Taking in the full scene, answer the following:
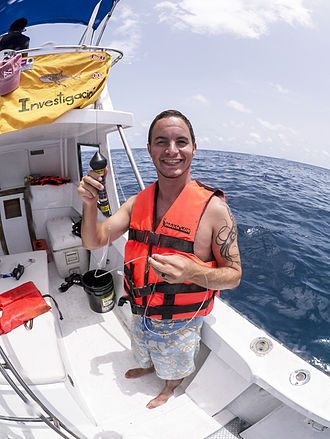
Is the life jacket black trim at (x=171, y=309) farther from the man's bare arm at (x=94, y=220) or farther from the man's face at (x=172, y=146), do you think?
the man's face at (x=172, y=146)

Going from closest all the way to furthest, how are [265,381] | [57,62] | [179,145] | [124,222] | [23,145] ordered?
[265,381] < [179,145] < [124,222] < [57,62] < [23,145]

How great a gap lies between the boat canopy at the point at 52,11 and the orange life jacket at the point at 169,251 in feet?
10.6

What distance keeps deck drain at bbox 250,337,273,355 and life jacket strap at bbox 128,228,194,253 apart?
804mm

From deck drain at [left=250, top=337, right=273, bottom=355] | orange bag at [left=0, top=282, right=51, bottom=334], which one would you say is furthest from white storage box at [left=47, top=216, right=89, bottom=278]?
deck drain at [left=250, top=337, right=273, bottom=355]

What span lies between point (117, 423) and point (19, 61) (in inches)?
128

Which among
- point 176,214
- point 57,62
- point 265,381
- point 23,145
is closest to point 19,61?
point 57,62

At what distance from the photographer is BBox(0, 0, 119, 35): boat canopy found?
295cm

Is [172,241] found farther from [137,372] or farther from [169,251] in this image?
[137,372]

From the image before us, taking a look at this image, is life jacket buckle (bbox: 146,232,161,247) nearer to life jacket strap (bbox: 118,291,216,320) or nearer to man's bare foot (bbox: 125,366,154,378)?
life jacket strap (bbox: 118,291,216,320)

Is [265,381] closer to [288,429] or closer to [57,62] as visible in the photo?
[288,429]

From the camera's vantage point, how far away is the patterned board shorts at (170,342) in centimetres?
177

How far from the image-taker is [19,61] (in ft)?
6.81

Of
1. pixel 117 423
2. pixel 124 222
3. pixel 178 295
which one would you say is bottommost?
pixel 117 423

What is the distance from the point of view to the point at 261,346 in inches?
63.2
